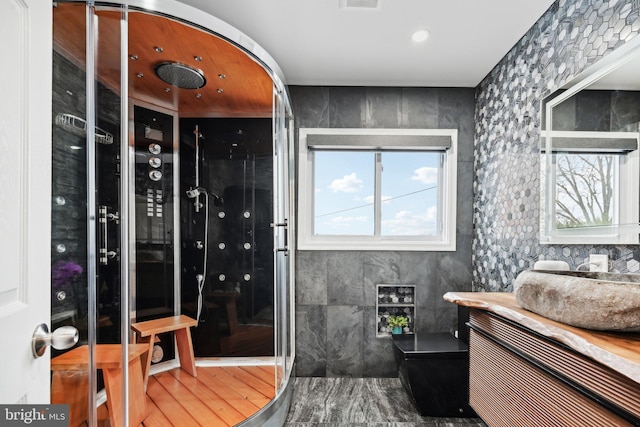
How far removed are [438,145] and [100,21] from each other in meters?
2.25

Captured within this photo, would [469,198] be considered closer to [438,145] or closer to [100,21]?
[438,145]

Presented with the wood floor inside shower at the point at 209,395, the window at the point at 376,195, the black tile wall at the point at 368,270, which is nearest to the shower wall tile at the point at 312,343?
the black tile wall at the point at 368,270

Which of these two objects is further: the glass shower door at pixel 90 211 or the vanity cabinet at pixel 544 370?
the glass shower door at pixel 90 211

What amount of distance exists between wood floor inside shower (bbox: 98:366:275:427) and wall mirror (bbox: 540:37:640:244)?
188 cm

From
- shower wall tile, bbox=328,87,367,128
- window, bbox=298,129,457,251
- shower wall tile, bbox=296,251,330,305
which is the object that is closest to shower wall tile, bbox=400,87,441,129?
window, bbox=298,129,457,251

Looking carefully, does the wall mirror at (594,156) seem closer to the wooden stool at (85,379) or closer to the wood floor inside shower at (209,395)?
the wood floor inside shower at (209,395)

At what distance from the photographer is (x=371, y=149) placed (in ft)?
8.70

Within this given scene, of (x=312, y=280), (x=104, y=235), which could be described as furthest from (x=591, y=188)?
(x=104, y=235)

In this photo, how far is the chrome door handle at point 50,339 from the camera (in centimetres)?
64

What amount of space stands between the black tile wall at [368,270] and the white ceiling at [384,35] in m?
0.16

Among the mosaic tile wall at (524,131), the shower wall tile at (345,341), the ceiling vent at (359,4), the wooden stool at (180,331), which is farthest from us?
the shower wall tile at (345,341)

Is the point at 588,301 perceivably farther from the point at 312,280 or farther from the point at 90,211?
the point at 312,280

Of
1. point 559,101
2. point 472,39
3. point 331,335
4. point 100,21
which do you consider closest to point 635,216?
point 559,101
